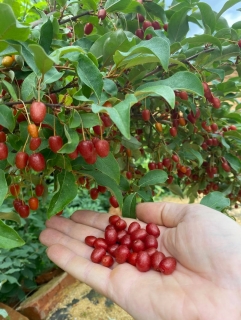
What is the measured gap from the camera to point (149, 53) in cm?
80

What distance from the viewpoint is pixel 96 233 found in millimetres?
1500

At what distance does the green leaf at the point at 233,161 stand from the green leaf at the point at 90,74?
1170 millimetres

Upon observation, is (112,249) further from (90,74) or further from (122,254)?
(90,74)

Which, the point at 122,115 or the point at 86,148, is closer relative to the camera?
the point at 122,115

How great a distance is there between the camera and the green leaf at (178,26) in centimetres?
125

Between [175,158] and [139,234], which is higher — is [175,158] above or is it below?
above

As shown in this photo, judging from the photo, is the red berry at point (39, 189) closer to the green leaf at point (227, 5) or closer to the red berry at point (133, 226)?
the red berry at point (133, 226)

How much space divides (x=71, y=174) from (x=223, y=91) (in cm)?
92

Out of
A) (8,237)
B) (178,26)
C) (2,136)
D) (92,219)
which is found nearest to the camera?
(8,237)

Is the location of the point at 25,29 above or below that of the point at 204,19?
above

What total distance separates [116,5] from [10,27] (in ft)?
1.86

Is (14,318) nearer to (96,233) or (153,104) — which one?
(96,233)

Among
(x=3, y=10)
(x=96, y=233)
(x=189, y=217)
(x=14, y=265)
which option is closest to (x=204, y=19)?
(x=189, y=217)

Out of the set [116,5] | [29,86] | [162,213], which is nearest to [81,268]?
[162,213]
